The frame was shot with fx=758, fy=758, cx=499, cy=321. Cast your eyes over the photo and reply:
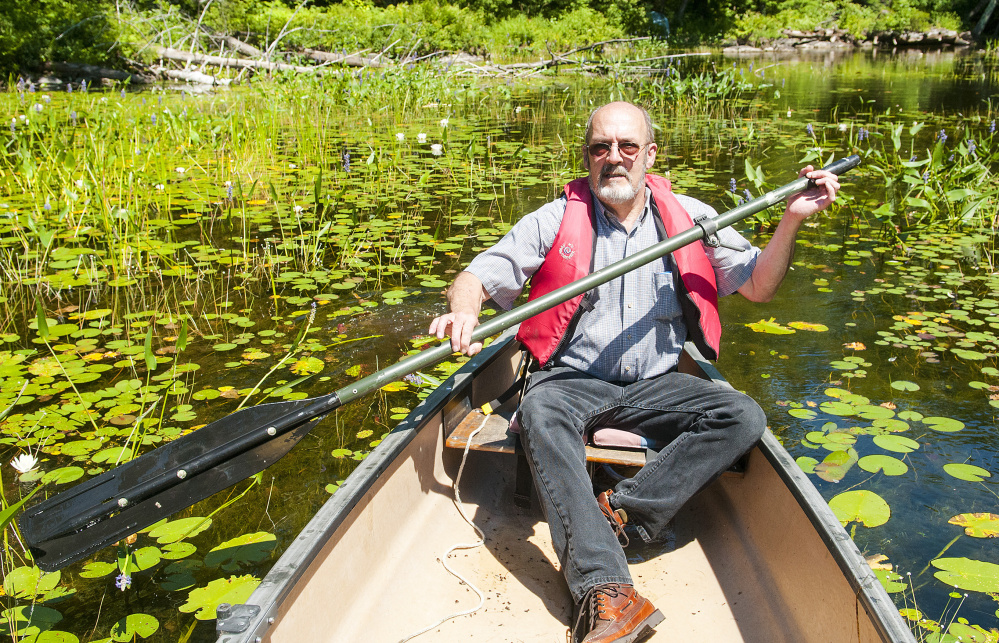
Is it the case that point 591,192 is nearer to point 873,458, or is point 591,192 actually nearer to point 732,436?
point 732,436

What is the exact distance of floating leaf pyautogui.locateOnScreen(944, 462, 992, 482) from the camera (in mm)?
2596

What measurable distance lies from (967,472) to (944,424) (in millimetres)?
336

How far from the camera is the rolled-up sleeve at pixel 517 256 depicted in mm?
2256

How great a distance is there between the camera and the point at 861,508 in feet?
7.88

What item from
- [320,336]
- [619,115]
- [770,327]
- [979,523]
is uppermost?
[619,115]

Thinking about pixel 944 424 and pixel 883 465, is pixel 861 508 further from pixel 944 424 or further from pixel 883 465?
pixel 944 424

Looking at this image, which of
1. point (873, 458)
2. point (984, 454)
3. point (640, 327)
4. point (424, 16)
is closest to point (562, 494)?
Result: point (640, 327)

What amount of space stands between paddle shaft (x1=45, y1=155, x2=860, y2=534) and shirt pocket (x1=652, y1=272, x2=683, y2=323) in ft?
0.43

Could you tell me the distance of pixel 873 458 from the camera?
8.80 ft

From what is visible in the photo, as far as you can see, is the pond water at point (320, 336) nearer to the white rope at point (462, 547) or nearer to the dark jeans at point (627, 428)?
the white rope at point (462, 547)

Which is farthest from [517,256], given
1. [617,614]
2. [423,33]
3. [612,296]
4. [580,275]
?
[423,33]

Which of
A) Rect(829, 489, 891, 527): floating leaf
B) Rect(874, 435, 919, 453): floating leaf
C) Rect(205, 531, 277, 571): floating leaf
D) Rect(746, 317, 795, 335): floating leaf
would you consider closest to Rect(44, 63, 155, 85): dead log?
Rect(746, 317, 795, 335): floating leaf

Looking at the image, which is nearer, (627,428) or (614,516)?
(614,516)

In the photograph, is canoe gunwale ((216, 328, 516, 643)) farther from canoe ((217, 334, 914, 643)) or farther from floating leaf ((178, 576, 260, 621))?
floating leaf ((178, 576, 260, 621))
